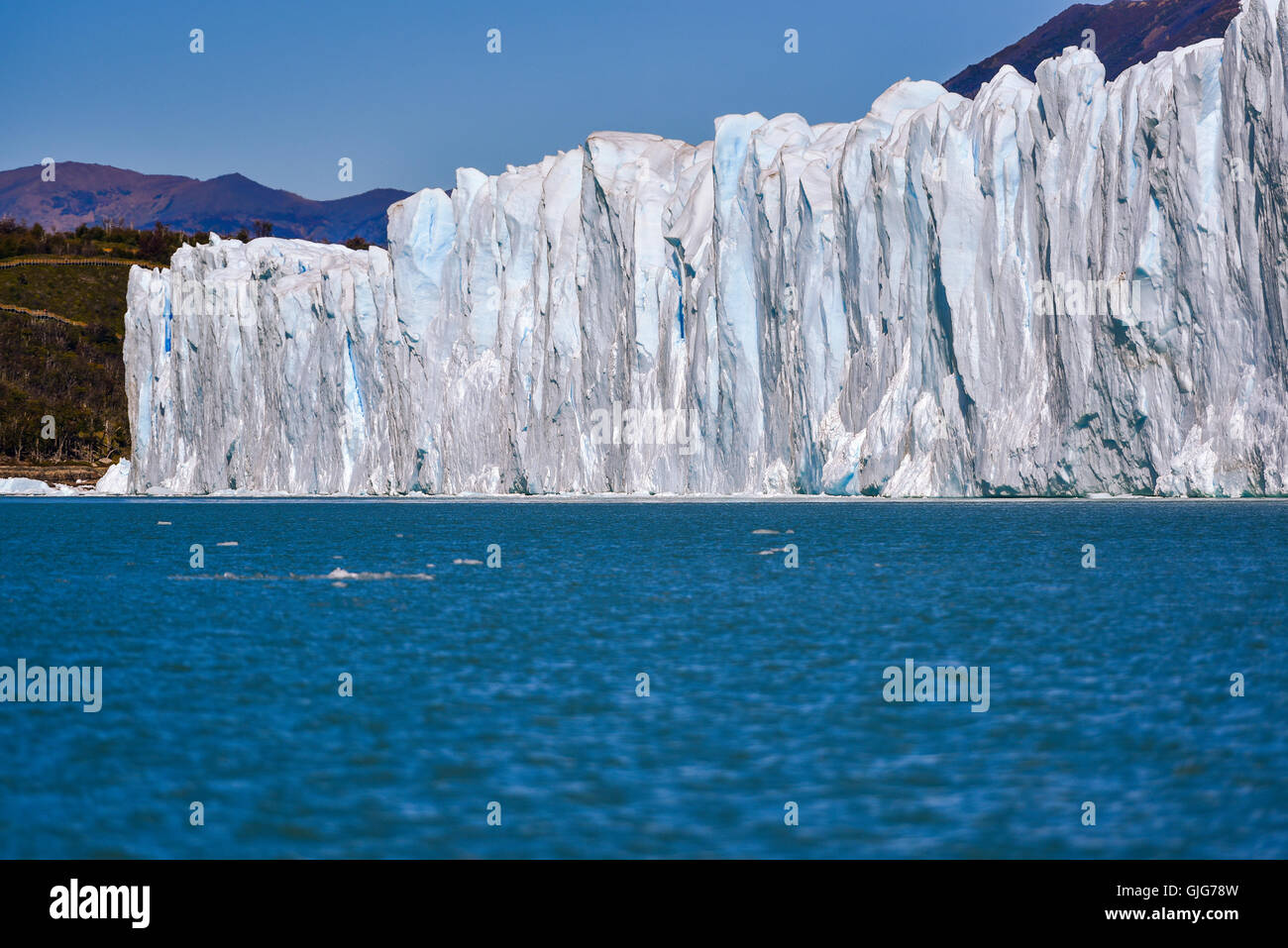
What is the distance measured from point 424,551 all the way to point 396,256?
150ft

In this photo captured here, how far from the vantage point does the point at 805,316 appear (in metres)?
68.7

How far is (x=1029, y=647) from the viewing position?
70.5ft

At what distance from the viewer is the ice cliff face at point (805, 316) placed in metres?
54.1

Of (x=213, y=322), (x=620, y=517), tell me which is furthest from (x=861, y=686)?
(x=213, y=322)

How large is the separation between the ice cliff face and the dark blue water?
20421 mm

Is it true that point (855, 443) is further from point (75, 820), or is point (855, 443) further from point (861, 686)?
point (75, 820)

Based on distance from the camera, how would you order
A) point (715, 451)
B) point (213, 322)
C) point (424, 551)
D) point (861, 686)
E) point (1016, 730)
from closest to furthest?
point (1016, 730)
point (861, 686)
point (424, 551)
point (715, 451)
point (213, 322)

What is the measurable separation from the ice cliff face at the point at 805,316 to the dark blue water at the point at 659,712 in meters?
20.4

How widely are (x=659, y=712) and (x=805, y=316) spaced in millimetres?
53670

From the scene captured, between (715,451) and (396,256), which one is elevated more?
(396,256)

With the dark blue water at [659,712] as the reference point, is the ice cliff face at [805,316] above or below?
above

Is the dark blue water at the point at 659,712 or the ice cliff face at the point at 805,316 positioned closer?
the dark blue water at the point at 659,712

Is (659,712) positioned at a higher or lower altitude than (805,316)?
lower

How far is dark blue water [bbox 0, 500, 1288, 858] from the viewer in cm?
1198
